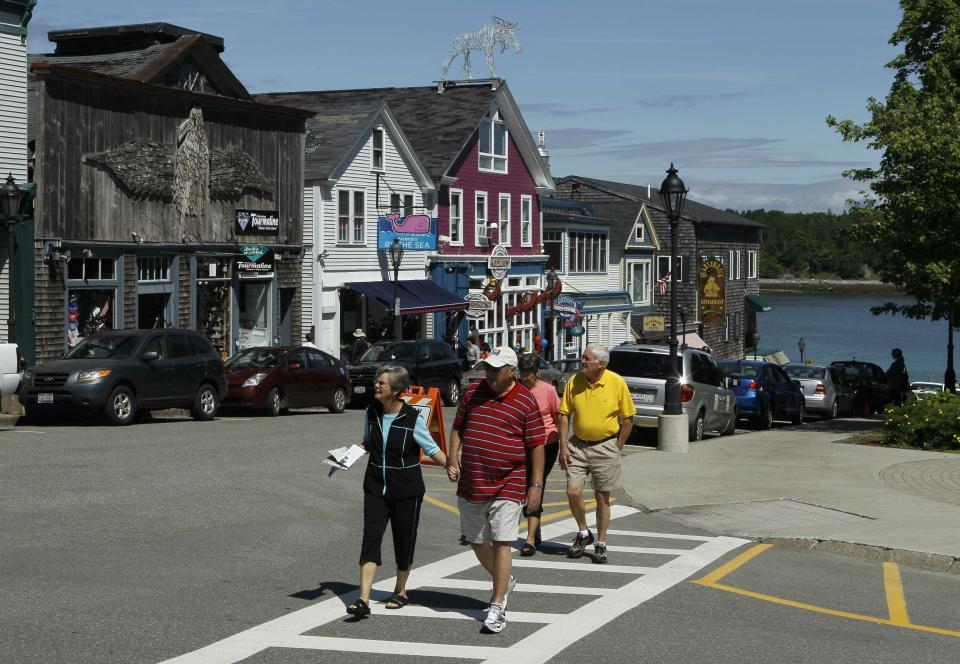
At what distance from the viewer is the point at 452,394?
110 feet

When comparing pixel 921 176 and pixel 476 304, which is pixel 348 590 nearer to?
pixel 921 176

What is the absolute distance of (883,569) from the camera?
12078 mm

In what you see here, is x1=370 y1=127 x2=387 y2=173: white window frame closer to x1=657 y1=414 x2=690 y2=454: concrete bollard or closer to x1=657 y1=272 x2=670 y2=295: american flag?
x1=657 y1=414 x2=690 y2=454: concrete bollard

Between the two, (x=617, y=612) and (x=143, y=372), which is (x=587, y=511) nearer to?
(x=617, y=612)

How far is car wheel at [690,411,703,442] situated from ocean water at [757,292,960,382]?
55.8 meters

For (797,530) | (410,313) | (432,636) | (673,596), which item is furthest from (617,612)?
(410,313)

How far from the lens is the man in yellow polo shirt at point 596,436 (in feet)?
38.6

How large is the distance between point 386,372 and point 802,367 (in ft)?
101

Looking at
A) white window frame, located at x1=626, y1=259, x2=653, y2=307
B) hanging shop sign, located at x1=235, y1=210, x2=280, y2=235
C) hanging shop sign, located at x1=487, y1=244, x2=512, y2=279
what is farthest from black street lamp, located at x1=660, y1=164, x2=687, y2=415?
white window frame, located at x1=626, y1=259, x2=653, y2=307

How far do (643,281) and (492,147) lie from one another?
17538 mm

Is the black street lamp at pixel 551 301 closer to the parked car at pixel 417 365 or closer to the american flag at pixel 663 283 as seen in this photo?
the american flag at pixel 663 283

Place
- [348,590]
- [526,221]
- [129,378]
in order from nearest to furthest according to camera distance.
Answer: [348,590]
[129,378]
[526,221]

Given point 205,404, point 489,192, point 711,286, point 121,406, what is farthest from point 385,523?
point 711,286

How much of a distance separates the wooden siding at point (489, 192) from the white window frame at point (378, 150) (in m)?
4.64
